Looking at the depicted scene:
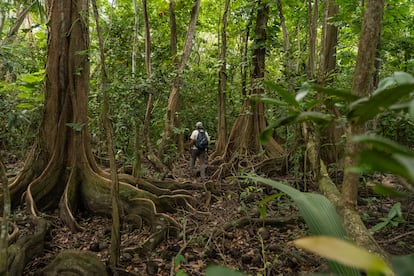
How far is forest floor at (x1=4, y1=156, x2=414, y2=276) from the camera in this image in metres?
3.69

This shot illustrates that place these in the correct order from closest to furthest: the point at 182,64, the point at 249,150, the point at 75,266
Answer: the point at 75,266 < the point at 182,64 < the point at 249,150

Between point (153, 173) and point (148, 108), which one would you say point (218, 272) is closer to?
point (148, 108)

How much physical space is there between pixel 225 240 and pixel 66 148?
9.49 ft

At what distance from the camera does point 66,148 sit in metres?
5.26

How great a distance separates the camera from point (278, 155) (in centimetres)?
814

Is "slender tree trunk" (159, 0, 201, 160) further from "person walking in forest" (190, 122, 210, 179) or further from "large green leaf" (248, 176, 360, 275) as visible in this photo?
"large green leaf" (248, 176, 360, 275)

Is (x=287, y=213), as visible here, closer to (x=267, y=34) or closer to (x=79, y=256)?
(x=79, y=256)

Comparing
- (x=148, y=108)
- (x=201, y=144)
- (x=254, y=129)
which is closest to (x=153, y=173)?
(x=201, y=144)

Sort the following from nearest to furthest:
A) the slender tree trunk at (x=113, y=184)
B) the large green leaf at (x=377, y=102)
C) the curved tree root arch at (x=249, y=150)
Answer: the large green leaf at (x=377, y=102), the slender tree trunk at (x=113, y=184), the curved tree root arch at (x=249, y=150)

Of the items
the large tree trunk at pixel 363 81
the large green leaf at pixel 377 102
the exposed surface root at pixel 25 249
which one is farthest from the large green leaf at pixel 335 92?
the exposed surface root at pixel 25 249

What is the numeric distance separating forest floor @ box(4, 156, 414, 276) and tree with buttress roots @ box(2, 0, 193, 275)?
28cm

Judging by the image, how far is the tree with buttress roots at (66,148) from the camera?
16.5 ft

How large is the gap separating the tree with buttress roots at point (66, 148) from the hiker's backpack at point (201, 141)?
8.06 ft

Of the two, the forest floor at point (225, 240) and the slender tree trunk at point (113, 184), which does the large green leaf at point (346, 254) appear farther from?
the slender tree trunk at point (113, 184)
